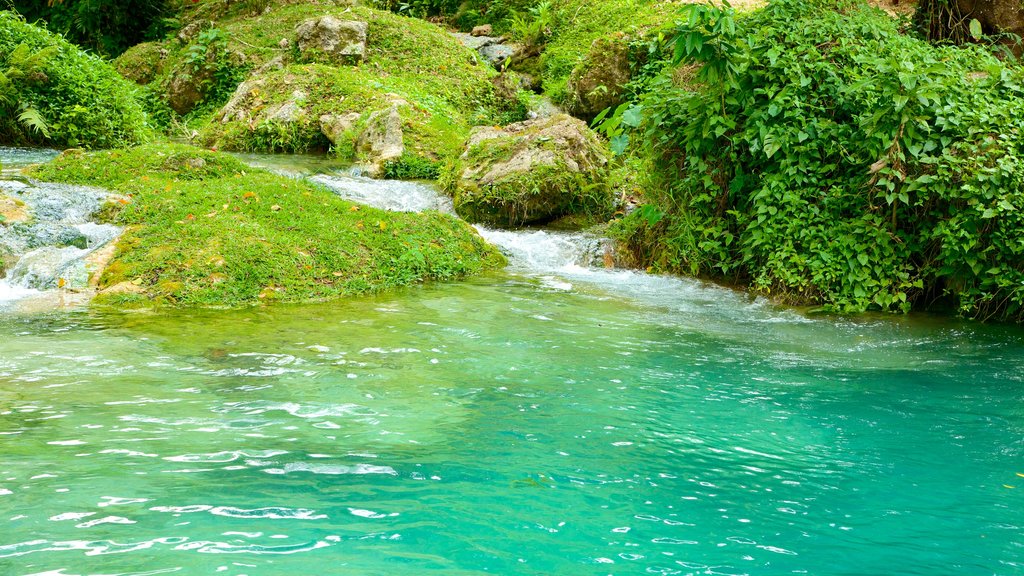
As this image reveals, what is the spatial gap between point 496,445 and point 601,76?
1225 centimetres

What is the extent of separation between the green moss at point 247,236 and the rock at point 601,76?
243 inches

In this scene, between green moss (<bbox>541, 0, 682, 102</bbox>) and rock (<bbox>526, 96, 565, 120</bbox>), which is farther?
green moss (<bbox>541, 0, 682, 102</bbox>)

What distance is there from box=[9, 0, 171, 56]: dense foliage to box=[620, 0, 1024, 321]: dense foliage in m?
18.6

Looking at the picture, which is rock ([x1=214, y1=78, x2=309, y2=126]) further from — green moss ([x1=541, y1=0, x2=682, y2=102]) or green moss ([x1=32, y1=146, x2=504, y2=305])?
green moss ([x1=541, y1=0, x2=682, y2=102])

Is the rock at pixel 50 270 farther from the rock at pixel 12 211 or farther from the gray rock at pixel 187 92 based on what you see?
the gray rock at pixel 187 92

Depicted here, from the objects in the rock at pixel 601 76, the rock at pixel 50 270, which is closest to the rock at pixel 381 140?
the rock at pixel 601 76

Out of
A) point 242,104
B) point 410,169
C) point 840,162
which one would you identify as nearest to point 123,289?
point 410,169

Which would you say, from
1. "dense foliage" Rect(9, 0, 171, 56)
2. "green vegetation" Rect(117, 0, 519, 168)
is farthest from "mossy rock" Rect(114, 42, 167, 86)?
"dense foliage" Rect(9, 0, 171, 56)

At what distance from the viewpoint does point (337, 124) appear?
49.0 ft

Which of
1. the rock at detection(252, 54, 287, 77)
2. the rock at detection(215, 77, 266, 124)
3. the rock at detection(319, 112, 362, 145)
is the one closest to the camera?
the rock at detection(319, 112, 362, 145)

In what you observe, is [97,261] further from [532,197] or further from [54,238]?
[532,197]

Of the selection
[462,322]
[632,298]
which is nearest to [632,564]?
[462,322]

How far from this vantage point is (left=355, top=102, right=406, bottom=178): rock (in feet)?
43.8

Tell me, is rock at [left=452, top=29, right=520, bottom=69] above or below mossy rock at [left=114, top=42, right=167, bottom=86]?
above
